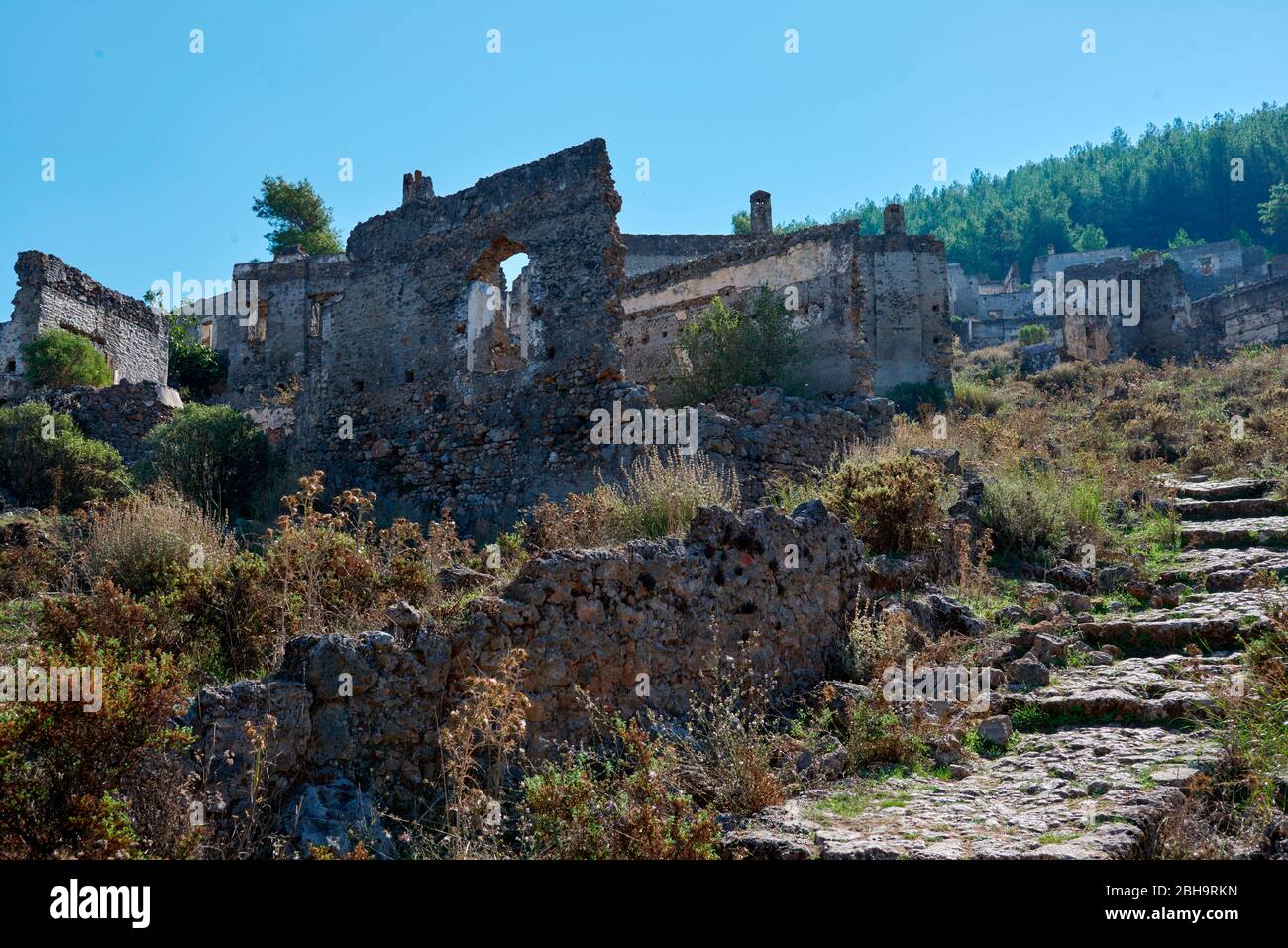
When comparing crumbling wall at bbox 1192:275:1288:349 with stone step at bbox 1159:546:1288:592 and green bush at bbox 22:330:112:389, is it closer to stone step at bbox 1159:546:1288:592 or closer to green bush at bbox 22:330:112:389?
stone step at bbox 1159:546:1288:592

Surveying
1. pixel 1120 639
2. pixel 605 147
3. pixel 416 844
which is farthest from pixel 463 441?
pixel 416 844

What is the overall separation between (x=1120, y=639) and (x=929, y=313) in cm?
1660

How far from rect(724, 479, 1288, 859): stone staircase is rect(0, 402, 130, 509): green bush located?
11814mm

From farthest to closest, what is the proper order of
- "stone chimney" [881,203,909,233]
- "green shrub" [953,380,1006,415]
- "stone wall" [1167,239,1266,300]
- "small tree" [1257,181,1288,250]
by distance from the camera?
"small tree" [1257,181,1288,250] → "stone wall" [1167,239,1266,300] → "stone chimney" [881,203,909,233] → "green shrub" [953,380,1006,415]

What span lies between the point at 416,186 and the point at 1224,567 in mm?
17314

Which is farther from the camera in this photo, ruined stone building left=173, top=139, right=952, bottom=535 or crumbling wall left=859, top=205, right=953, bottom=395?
crumbling wall left=859, top=205, right=953, bottom=395

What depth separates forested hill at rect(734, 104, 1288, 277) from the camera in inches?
2438

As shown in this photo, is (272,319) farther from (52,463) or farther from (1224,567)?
(1224,567)

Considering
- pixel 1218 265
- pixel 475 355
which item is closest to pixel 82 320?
pixel 475 355

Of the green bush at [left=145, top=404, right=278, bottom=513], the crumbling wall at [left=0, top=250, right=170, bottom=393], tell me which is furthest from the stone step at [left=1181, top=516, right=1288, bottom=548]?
the crumbling wall at [left=0, top=250, right=170, bottom=393]

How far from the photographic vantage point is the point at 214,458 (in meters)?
14.4

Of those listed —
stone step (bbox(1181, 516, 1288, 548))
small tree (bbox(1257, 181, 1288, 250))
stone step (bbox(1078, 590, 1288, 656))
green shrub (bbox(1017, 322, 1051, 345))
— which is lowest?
stone step (bbox(1078, 590, 1288, 656))

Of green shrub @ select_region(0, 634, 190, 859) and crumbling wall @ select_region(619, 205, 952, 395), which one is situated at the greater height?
crumbling wall @ select_region(619, 205, 952, 395)
